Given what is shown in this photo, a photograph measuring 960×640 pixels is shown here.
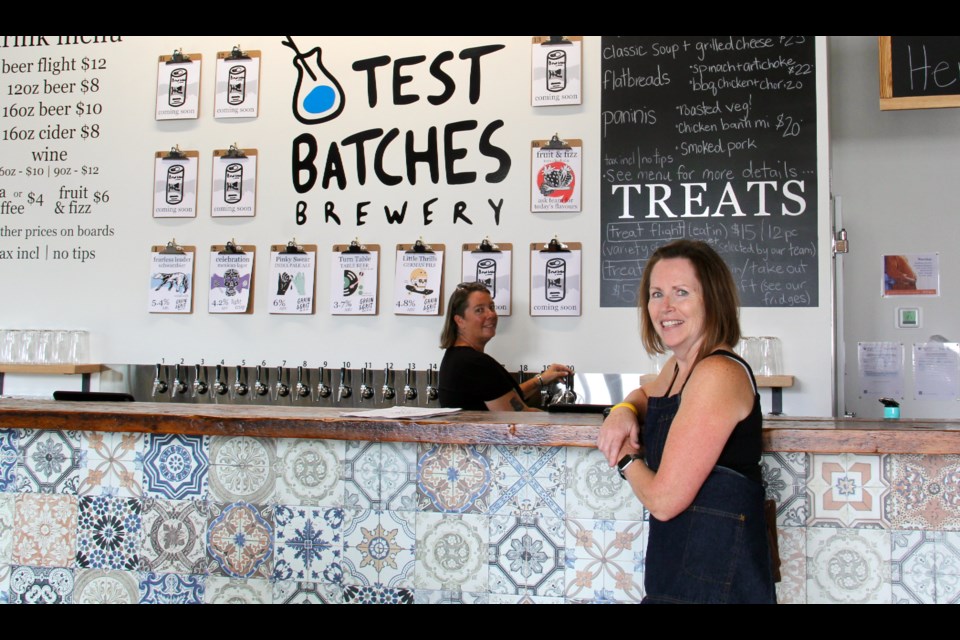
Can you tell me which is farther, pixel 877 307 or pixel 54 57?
pixel 54 57

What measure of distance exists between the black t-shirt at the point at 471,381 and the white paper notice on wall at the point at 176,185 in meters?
1.94

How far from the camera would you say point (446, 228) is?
427 cm

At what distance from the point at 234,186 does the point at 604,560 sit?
3.28 m

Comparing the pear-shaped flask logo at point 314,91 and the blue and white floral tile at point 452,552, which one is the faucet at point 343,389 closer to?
the pear-shaped flask logo at point 314,91

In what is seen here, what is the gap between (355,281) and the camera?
433 cm

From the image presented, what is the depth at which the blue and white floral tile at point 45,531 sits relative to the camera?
2.31 meters

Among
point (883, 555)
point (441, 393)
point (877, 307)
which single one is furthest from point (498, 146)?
point (883, 555)

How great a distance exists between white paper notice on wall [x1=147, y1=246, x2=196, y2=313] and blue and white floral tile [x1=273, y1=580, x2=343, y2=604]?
267 centimetres

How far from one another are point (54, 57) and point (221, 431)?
12.3ft

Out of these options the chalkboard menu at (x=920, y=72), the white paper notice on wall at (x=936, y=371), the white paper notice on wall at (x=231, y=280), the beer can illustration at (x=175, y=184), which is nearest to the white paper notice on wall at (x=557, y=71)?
the chalkboard menu at (x=920, y=72)

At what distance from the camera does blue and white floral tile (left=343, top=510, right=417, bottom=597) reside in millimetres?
2135

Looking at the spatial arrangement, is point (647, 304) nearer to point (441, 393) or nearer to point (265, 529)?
point (265, 529)

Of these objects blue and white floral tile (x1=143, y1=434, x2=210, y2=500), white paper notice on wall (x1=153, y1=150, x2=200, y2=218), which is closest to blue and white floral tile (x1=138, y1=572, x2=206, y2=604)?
blue and white floral tile (x1=143, y1=434, x2=210, y2=500)

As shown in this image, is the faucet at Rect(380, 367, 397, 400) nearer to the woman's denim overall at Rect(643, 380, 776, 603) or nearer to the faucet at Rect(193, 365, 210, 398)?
the faucet at Rect(193, 365, 210, 398)
